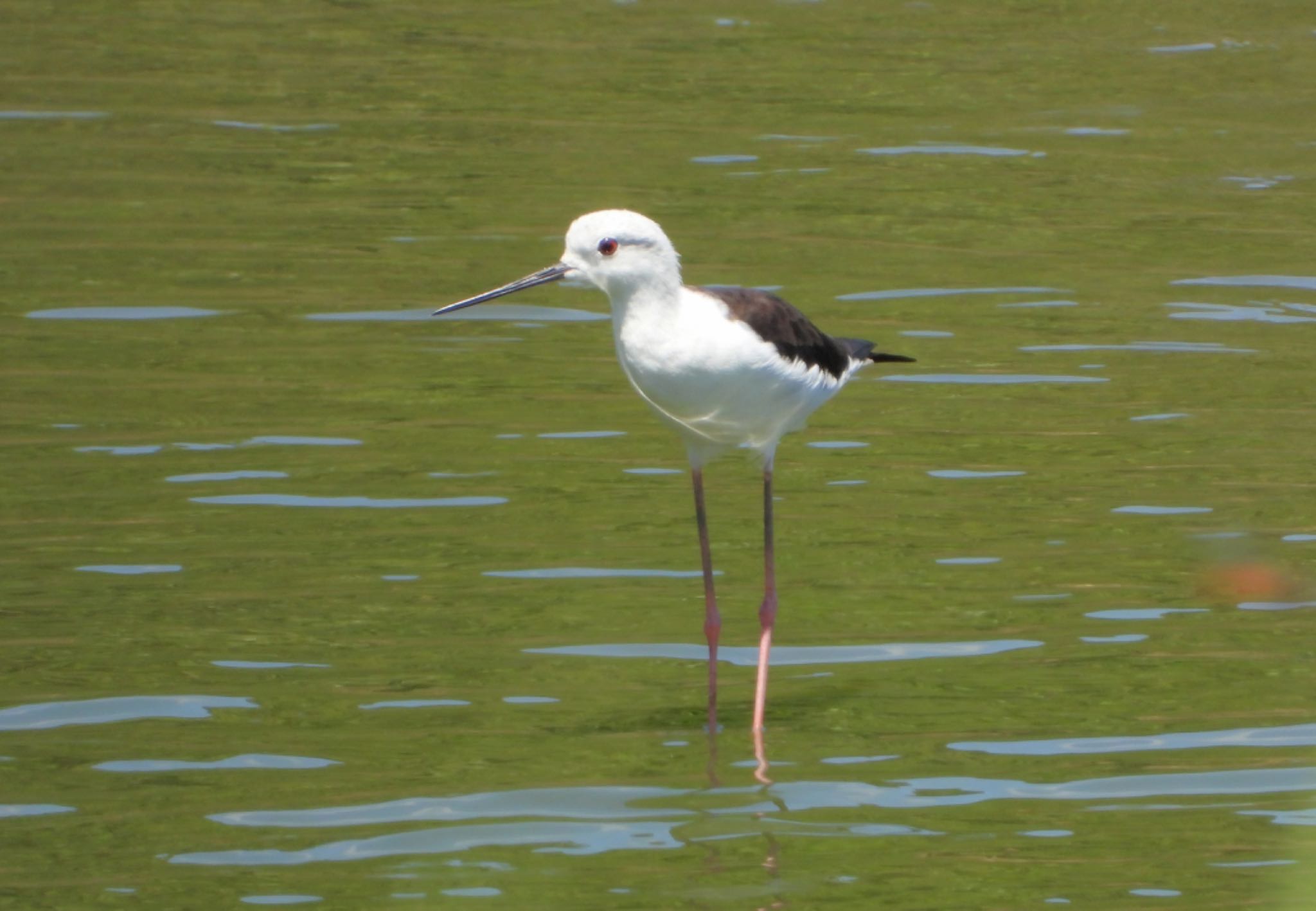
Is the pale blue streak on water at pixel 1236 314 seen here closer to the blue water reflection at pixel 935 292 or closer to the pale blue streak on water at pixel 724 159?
the blue water reflection at pixel 935 292

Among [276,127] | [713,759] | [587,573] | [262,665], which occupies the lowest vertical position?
[713,759]

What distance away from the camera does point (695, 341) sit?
6676mm

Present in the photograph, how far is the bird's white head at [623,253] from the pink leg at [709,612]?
890 mm

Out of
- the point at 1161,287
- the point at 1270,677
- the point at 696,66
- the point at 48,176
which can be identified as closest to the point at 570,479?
the point at 1270,677

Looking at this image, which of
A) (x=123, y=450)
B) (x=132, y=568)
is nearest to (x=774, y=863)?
(x=132, y=568)

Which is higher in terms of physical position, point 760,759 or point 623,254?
point 623,254

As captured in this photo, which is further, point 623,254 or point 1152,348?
point 1152,348

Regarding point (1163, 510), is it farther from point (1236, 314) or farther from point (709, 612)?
point (1236, 314)

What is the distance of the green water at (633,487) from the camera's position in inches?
255

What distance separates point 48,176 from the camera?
1390 centimetres

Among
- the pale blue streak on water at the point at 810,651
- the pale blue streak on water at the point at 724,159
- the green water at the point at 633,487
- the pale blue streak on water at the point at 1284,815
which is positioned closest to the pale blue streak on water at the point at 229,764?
the green water at the point at 633,487

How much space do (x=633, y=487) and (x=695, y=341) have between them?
285cm

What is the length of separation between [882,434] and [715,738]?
10.5 ft

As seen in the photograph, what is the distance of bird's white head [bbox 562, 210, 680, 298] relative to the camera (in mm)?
6648
